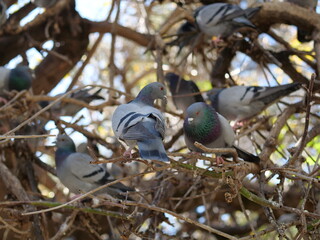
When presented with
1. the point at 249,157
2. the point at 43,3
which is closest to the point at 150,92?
the point at 249,157

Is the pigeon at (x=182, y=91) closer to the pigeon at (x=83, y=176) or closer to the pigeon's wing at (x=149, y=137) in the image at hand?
the pigeon at (x=83, y=176)

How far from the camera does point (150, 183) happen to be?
576 cm

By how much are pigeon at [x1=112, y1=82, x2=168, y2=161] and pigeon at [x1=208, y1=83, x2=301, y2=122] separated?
1.82 meters

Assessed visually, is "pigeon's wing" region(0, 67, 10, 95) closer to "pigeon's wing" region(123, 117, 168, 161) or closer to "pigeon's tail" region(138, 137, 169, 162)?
"pigeon's wing" region(123, 117, 168, 161)

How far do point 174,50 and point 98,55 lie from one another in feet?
4.19

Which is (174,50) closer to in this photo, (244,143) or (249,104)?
(244,143)

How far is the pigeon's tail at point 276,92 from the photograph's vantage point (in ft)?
16.4

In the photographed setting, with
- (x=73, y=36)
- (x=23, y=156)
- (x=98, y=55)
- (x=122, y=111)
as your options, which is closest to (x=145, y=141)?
(x=122, y=111)

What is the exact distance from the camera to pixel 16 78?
21.4 ft

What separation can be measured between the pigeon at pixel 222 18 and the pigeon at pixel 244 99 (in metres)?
1.02

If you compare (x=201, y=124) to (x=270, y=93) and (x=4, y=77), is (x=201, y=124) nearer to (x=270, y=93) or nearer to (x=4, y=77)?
(x=270, y=93)

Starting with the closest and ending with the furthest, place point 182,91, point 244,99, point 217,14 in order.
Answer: point 244,99
point 182,91
point 217,14

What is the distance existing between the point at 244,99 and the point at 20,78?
2.75 metres

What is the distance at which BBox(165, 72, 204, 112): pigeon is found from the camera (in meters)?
→ 5.66
